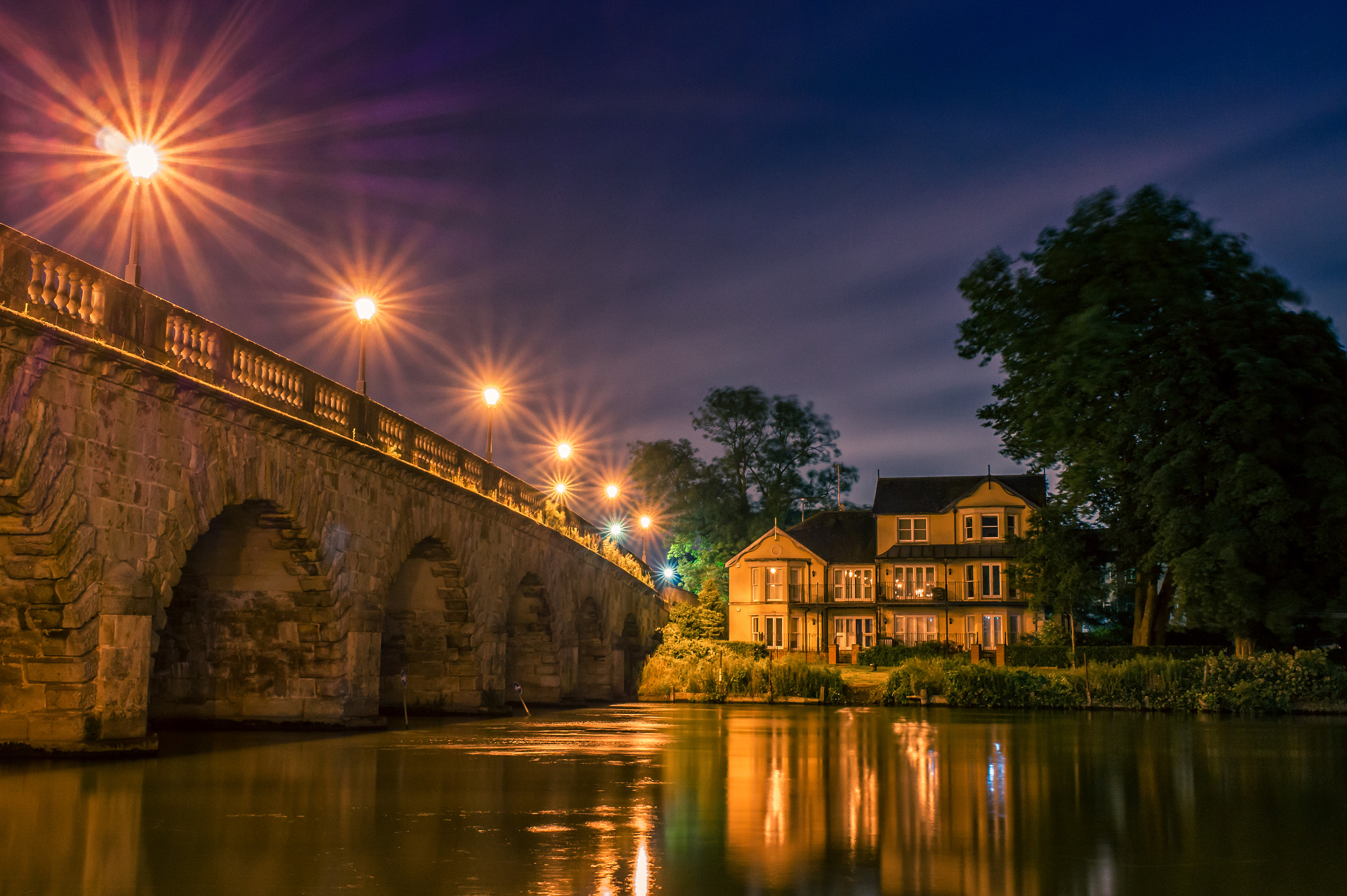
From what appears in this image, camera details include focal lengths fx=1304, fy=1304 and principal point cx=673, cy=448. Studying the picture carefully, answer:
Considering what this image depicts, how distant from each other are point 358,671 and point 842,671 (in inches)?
1059

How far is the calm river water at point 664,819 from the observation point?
7469 millimetres

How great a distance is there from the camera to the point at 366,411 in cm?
2153

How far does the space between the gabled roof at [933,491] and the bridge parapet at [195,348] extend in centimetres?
4099

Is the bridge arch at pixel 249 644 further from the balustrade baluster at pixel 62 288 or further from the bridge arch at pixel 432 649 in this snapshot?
the balustrade baluster at pixel 62 288

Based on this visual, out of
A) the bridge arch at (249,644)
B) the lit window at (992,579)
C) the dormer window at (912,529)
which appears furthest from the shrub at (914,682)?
the dormer window at (912,529)

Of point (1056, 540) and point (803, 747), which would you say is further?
point (1056, 540)

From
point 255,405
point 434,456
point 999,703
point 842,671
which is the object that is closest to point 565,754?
point 255,405

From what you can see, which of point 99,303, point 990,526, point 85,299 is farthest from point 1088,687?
point 85,299

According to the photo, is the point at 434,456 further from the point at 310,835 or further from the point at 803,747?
the point at 310,835

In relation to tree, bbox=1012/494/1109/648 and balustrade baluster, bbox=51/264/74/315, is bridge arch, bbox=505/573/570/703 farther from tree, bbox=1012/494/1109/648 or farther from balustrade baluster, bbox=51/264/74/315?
balustrade baluster, bbox=51/264/74/315

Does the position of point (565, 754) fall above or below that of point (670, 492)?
below

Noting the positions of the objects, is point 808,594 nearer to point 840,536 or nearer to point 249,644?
point 840,536

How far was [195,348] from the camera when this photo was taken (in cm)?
1625

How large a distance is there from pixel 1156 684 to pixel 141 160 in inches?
1192
